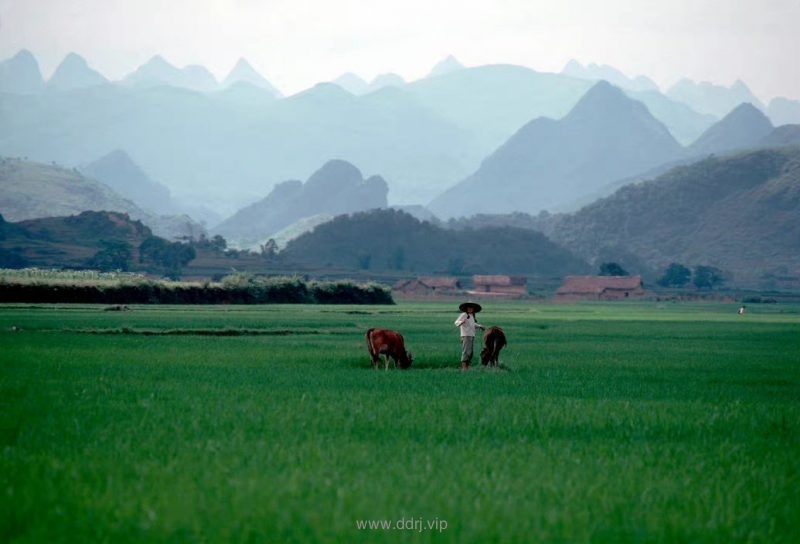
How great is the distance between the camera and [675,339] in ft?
162

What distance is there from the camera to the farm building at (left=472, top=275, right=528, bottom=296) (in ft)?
475

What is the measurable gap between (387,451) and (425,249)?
178 metres

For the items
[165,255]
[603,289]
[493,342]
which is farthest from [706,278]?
[493,342]

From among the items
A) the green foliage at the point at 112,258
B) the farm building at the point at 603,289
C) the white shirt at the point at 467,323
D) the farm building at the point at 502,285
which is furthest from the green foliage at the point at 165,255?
the white shirt at the point at 467,323

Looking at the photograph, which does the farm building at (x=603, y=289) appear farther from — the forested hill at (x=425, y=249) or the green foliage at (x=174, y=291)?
the green foliage at (x=174, y=291)

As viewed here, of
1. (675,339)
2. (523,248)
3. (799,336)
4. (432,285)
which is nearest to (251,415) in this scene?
(675,339)

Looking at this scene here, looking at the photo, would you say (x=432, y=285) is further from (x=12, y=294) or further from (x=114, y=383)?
(x=114, y=383)

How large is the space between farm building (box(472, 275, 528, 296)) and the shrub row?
4564cm

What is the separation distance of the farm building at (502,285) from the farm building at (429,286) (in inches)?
175

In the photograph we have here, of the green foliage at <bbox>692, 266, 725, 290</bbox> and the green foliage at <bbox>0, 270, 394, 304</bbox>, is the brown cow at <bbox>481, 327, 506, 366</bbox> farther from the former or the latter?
the green foliage at <bbox>692, 266, 725, 290</bbox>

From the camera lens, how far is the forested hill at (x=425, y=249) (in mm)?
185500

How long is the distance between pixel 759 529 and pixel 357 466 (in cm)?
462

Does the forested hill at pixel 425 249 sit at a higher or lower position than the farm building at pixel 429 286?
higher

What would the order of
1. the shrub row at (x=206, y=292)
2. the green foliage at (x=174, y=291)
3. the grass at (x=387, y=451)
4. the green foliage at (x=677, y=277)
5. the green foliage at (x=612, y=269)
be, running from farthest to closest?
the green foliage at (x=677, y=277) → the green foliage at (x=612, y=269) → the shrub row at (x=206, y=292) → the green foliage at (x=174, y=291) → the grass at (x=387, y=451)
